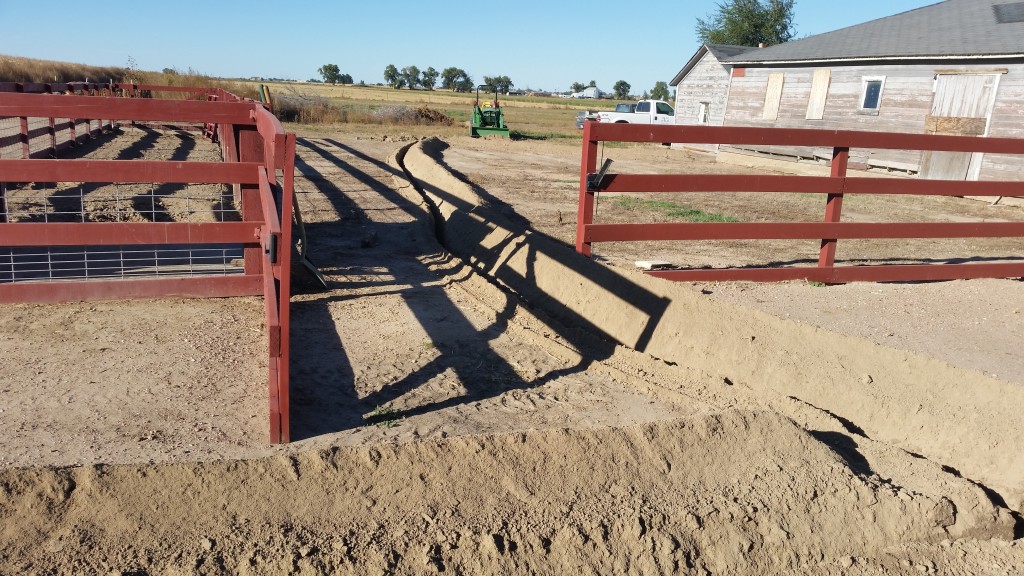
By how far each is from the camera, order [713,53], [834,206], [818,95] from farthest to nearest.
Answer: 1. [713,53]
2. [818,95]
3. [834,206]

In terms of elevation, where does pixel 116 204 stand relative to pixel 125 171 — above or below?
below

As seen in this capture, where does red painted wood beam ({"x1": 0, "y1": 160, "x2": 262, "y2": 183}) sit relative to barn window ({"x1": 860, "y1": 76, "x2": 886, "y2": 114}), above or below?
below

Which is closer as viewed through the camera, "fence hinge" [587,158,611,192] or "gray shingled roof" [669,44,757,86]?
"fence hinge" [587,158,611,192]

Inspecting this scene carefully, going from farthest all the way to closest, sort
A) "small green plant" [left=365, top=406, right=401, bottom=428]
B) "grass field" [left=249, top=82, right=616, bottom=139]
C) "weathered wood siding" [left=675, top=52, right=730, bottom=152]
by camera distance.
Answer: "grass field" [left=249, top=82, right=616, bottom=139]
"weathered wood siding" [left=675, top=52, right=730, bottom=152]
"small green plant" [left=365, top=406, right=401, bottom=428]

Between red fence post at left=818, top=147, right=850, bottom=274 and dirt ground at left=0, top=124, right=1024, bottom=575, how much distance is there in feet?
1.61

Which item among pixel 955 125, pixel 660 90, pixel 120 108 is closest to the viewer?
pixel 120 108

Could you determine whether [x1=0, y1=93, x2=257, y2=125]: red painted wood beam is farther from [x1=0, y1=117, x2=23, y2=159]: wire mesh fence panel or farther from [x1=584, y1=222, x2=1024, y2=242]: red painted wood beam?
[x1=0, y1=117, x2=23, y2=159]: wire mesh fence panel

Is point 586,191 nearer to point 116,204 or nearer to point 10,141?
point 116,204

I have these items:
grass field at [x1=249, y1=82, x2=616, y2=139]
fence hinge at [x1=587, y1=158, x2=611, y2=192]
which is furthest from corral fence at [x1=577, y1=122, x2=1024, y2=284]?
grass field at [x1=249, y1=82, x2=616, y2=139]

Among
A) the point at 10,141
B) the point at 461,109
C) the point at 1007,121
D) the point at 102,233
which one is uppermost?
the point at 1007,121

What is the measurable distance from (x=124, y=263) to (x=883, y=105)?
2037cm

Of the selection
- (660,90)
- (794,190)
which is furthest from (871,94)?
(660,90)

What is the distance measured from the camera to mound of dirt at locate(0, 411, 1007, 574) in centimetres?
292

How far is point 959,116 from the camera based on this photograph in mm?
19000
